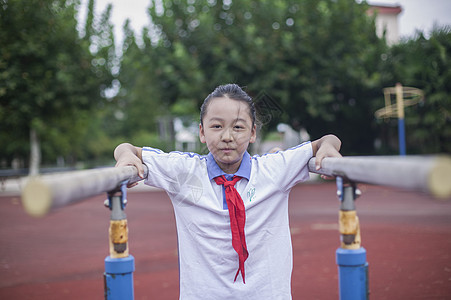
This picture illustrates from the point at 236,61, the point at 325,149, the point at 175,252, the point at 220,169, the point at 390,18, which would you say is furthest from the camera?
the point at 390,18

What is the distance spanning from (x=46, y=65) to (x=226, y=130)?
603 inches

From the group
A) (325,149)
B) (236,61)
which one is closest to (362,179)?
(325,149)

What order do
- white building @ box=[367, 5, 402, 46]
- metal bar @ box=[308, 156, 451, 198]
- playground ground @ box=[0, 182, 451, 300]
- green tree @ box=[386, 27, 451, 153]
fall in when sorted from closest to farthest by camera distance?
metal bar @ box=[308, 156, 451, 198] → playground ground @ box=[0, 182, 451, 300] → green tree @ box=[386, 27, 451, 153] → white building @ box=[367, 5, 402, 46]

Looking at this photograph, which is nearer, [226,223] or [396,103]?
[226,223]

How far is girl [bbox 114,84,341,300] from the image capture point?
5.51 ft

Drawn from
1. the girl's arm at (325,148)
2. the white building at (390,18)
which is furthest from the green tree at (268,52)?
the white building at (390,18)

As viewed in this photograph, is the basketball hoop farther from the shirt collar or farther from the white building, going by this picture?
the white building

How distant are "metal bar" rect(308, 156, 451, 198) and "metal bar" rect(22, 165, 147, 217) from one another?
60cm

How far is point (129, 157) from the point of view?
5.17ft

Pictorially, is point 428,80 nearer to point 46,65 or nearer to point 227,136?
point 46,65

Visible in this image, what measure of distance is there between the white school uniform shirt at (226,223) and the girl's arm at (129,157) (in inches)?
1.3

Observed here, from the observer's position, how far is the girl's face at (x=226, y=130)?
5.64ft

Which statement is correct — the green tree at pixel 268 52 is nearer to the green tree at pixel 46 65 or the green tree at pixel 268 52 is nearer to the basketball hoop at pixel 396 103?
the basketball hoop at pixel 396 103

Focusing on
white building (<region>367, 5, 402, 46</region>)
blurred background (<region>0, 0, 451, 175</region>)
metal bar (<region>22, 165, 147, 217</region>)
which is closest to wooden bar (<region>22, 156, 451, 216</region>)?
metal bar (<region>22, 165, 147, 217</region>)
